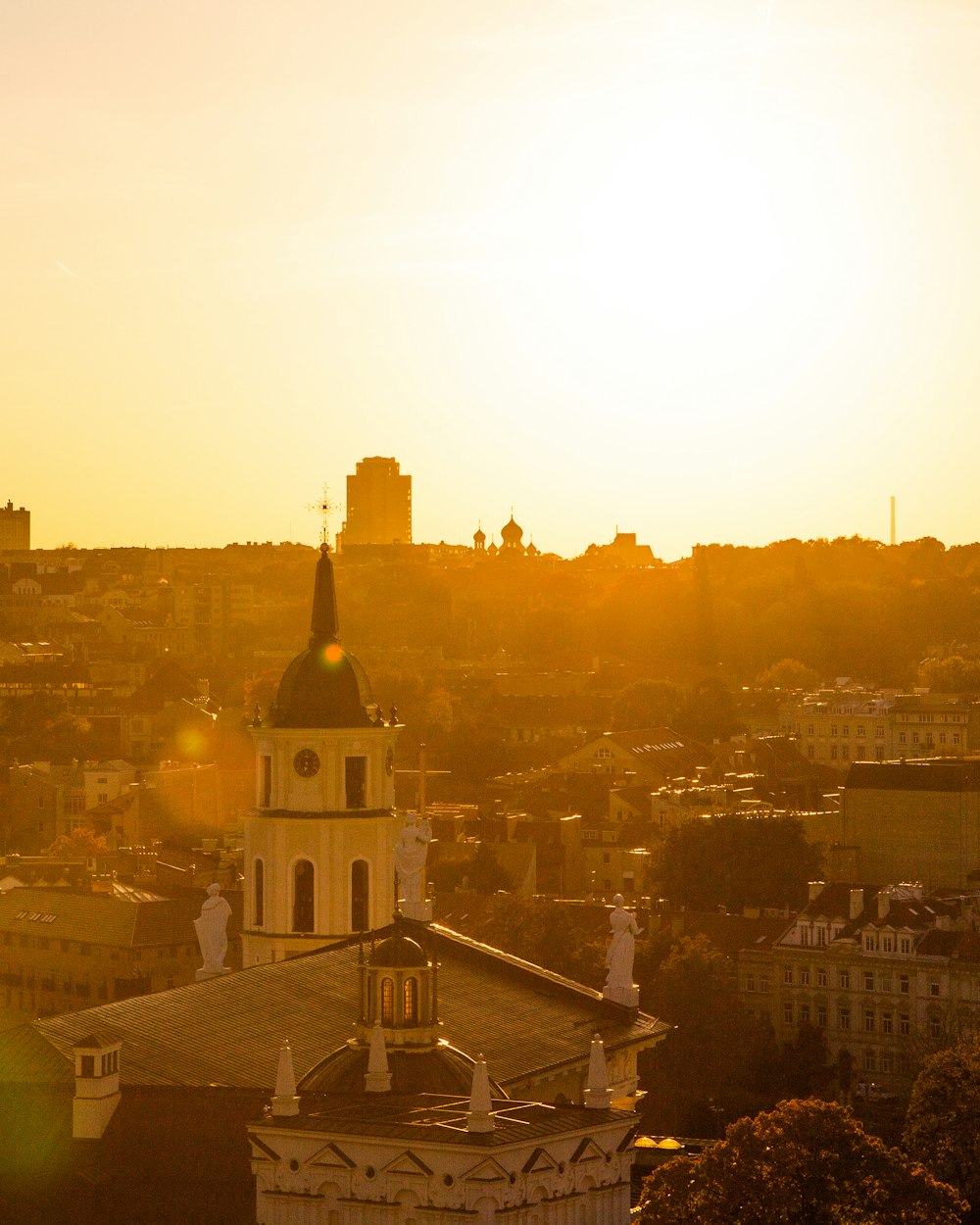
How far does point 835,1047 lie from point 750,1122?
30.6 metres

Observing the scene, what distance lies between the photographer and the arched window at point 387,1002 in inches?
1224

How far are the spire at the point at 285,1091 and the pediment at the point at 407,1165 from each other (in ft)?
4.76

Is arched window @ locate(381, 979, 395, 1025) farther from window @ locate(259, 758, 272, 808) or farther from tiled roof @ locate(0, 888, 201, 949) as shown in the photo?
tiled roof @ locate(0, 888, 201, 949)

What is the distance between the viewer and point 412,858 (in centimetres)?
3766

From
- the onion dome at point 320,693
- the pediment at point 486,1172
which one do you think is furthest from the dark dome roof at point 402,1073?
the onion dome at point 320,693

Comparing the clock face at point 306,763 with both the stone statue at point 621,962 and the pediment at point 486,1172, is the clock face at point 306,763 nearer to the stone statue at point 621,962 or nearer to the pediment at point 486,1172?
the stone statue at point 621,962

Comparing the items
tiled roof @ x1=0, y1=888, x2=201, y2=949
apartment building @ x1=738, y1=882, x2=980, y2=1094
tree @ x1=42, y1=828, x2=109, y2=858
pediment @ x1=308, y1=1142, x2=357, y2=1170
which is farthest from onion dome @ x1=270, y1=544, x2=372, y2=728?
tree @ x1=42, y1=828, x2=109, y2=858

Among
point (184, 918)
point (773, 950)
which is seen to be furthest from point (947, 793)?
point (184, 918)

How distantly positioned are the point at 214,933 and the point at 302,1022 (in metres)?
4.99

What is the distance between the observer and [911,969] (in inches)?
2766

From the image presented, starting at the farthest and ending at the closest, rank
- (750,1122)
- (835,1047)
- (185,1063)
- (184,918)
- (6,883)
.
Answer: (6,883) → (184,918) → (835,1047) → (750,1122) → (185,1063)

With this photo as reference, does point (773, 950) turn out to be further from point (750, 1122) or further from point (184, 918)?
point (750, 1122)

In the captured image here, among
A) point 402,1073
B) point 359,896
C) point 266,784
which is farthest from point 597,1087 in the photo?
point 266,784

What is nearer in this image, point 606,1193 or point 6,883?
point 606,1193
